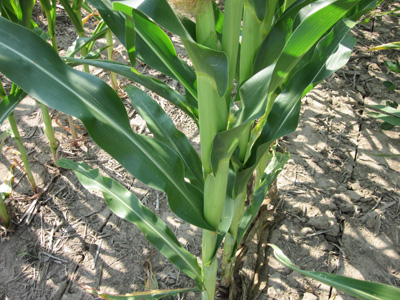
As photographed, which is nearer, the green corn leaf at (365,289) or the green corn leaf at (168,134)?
the green corn leaf at (365,289)

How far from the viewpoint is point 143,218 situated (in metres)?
1.21

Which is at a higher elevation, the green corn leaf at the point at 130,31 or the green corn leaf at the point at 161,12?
the green corn leaf at the point at 130,31

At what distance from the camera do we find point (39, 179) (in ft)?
6.22

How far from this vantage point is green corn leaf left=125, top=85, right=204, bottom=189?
1.21 meters

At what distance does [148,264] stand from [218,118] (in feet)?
3.03

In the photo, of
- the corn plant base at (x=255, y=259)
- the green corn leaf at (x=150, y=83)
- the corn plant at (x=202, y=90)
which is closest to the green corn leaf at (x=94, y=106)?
the corn plant at (x=202, y=90)

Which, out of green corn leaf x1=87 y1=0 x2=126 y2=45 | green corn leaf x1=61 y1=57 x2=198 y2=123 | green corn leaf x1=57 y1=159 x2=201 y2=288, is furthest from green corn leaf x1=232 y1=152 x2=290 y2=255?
green corn leaf x1=87 y1=0 x2=126 y2=45

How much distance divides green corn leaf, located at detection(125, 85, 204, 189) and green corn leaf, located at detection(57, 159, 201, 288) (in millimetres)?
180

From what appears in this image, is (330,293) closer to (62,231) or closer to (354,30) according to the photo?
(62,231)

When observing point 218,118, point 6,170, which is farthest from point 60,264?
point 218,118

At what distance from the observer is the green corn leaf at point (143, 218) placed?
120 cm

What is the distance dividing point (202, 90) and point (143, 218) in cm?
51

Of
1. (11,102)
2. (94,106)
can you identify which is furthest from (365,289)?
(11,102)

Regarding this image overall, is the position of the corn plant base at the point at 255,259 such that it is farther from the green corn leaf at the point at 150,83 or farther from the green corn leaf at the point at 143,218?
the green corn leaf at the point at 150,83
